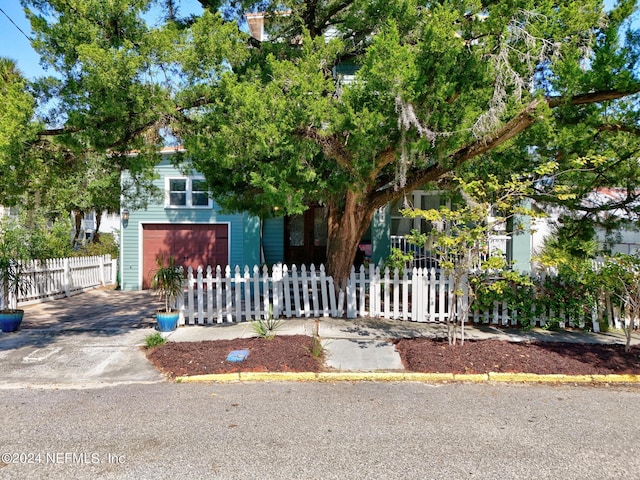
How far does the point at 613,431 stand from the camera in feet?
14.0

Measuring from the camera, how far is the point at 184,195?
15.5 m

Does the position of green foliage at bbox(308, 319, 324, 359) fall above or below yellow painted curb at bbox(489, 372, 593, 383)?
above

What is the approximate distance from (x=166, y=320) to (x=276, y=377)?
3.33m

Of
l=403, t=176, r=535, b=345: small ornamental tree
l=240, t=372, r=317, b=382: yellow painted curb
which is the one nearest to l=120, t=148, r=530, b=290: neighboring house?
l=403, t=176, r=535, b=345: small ornamental tree

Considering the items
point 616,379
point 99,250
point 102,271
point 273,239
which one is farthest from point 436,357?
point 99,250

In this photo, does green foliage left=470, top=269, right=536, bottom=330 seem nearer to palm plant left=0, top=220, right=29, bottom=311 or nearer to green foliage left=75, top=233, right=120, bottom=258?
palm plant left=0, top=220, right=29, bottom=311

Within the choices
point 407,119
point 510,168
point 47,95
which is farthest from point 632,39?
point 47,95

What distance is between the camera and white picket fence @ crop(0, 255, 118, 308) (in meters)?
12.0

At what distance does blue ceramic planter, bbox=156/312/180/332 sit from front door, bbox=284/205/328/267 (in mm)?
6709

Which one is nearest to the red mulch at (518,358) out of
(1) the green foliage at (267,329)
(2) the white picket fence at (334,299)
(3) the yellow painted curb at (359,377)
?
(3) the yellow painted curb at (359,377)

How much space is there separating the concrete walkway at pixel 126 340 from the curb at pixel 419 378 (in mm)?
258

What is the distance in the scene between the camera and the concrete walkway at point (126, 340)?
20.4ft

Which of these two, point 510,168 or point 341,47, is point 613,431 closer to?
point 510,168

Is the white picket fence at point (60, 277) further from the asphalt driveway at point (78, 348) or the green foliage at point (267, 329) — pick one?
the green foliage at point (267, 329)
